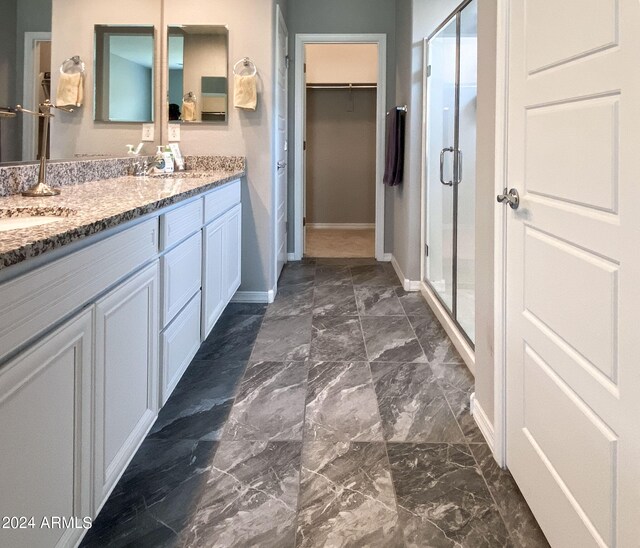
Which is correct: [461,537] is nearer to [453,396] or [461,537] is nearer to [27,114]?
[453,396]

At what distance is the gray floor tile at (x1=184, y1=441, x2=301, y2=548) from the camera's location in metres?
1.52

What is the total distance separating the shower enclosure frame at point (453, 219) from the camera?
3.02 m

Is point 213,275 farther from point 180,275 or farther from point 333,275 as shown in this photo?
point 333,275

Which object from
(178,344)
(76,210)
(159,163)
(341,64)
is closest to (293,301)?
(159,163)

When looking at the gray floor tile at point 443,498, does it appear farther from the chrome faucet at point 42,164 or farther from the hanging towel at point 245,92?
the hanging towel at point 245,92

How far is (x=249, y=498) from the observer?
1.69 metres

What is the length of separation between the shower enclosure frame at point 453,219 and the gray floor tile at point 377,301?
233 mm

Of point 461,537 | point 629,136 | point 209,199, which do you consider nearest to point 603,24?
point 629,136

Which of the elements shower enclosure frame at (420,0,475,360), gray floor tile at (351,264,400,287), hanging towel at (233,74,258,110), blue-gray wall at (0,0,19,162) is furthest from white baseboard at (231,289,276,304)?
blue-gray wall at (0,0,19,162)

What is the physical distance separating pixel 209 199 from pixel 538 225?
1664 mm

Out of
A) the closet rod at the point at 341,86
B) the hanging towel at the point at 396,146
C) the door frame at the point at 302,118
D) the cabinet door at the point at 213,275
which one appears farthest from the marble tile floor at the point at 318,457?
the closet rod at the point at 341,86

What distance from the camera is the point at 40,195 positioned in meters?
1.99

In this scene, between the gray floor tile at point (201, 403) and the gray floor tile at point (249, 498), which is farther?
the gray floor tile at point (201, 403)

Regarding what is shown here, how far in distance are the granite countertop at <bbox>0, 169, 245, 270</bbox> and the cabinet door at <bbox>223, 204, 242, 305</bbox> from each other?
1.99ft
